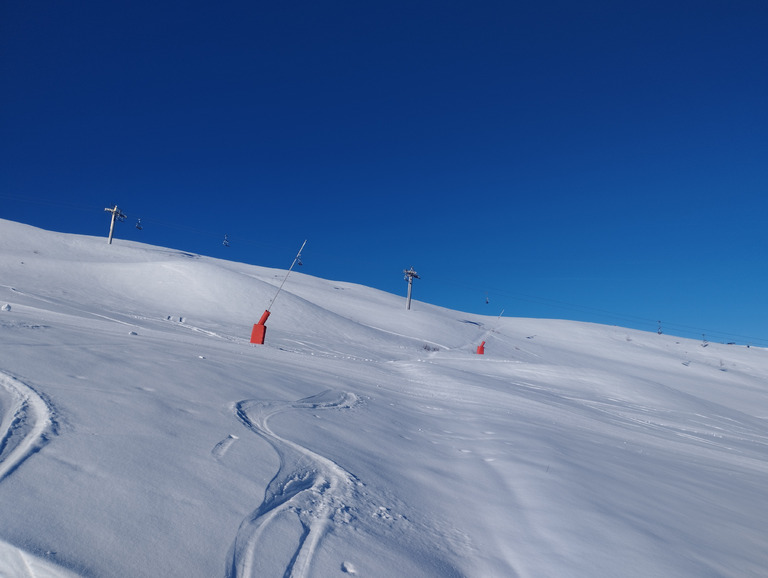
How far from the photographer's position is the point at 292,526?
6.40 feet

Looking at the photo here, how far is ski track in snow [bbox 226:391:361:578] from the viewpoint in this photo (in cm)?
166

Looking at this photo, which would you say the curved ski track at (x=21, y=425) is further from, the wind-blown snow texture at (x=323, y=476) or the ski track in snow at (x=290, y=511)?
the ski track in snow at (x=290, y=511)

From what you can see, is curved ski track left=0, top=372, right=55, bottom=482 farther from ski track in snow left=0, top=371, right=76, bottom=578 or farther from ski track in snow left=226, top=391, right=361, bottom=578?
ski track in snow left=226, top=391, right=361, bottom=578

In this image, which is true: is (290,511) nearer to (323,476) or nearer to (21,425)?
(323,476)

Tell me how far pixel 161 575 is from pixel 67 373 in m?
2.60

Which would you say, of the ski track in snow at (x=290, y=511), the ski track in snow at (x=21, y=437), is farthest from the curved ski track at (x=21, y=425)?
the ski track in snow at (x=290, y=511)

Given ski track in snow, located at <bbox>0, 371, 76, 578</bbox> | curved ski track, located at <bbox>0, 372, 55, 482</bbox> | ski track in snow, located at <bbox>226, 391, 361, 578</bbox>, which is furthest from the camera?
curved ski track, located at <bbox>0, 372, 55, 482</bbox>

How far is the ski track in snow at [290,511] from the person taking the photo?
166cm

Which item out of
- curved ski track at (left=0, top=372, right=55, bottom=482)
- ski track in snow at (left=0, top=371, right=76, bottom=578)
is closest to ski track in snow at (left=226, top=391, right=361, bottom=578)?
ski track in snow at (left=0, top=371, right=76, bottom=578)

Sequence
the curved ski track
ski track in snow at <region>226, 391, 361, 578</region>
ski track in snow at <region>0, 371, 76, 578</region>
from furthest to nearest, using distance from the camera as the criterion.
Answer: the curved ski track
ski track in snow at <region>226, 391, 361, 578</region>
ski track in snow at <region>0, 371, 76, 578</region>

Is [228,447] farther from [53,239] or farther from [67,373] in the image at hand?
[53,239]

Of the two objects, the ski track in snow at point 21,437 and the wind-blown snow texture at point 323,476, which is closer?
the ski track in snow at point 21,437

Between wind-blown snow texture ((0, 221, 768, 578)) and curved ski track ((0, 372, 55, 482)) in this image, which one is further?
curved ski track ((0, 372, 55, 482))

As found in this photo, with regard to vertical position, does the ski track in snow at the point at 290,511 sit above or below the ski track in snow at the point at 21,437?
below
